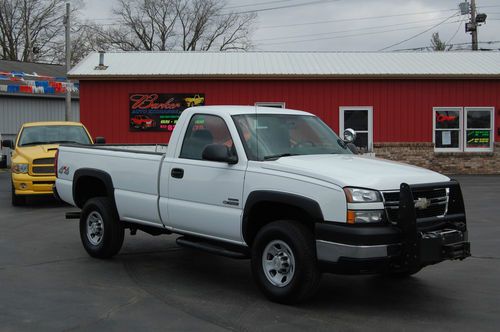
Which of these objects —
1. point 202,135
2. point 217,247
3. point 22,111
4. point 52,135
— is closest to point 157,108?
point 52,135

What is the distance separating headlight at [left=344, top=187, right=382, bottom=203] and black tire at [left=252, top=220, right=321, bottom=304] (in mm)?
633

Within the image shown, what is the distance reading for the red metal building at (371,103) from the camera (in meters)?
21.7

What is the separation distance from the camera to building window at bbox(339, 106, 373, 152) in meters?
→ 21.8

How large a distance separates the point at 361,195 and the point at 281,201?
808 mm

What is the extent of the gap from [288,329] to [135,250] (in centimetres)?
417

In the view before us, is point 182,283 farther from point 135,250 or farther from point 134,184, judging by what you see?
point 135,250

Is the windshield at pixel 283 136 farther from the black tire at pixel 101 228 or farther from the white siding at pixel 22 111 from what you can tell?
the white siding at pixel 22 111

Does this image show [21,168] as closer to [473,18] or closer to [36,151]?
[36,151]

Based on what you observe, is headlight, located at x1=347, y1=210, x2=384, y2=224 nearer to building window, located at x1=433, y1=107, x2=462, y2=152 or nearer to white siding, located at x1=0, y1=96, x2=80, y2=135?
building window, located at x1=433, y1=107, x2=462, y2=152

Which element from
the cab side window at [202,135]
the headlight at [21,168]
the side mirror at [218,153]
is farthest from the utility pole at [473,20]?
the side mirror at [218,153]

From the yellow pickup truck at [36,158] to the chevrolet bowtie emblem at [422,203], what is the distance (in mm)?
8290

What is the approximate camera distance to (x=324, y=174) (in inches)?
217

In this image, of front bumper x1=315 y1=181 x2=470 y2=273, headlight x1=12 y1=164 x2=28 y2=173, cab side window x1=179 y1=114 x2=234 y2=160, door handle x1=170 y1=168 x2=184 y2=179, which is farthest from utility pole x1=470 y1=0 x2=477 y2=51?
front bumper x1=315 y1=181 x2=470 y2=273

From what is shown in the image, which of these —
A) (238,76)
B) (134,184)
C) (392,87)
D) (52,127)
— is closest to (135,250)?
(134,184)
